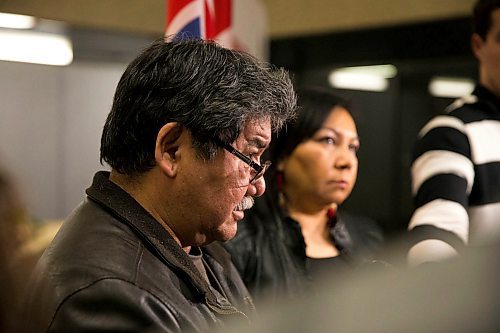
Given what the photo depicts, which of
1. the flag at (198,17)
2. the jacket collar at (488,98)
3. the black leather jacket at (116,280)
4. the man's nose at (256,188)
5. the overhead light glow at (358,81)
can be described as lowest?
the black leather jacket at (116,280)

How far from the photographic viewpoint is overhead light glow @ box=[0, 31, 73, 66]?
4898 mm

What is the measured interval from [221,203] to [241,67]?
0.24 m

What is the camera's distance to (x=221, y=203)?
149cm

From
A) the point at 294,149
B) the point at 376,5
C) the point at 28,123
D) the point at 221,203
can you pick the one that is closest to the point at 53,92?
the point at 28,123

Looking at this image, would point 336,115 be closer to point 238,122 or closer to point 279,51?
point 238,122

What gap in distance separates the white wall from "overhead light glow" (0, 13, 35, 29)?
237 millimetres

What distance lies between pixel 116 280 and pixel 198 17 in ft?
3.28

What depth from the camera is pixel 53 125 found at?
515 centimetres

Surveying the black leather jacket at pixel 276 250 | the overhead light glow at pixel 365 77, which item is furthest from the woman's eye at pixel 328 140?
the overhead light glow at pixel 365 77

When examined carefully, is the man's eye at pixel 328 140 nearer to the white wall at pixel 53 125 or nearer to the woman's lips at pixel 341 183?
the woman's lips at pixel 341 183

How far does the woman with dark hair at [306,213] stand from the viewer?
239cm

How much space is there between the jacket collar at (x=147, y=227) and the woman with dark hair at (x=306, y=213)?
3.14 feet

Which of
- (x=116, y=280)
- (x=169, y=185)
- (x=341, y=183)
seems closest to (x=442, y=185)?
(x=341, y=183)

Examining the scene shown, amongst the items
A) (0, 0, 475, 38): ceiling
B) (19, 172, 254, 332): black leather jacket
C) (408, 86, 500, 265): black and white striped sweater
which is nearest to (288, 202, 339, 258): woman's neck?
(408, 86, 500, 265): black and white striped sweater
